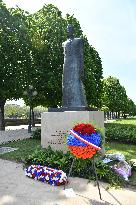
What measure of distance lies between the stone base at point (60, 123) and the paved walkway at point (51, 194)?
2.81 meters

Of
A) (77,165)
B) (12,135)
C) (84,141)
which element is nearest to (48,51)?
(12,135)

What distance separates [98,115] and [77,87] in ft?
5.33

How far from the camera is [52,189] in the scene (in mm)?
8570

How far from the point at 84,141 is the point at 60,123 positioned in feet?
13.7

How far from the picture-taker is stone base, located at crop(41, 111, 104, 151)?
1168cm

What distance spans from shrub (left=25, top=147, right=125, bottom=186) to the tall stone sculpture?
2.73m

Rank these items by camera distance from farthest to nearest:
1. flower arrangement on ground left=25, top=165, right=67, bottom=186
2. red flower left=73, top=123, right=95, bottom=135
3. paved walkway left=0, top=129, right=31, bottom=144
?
paved walkway left=0, top=129, right=31, bottom=144 → flower arrangement on ground left=25, top=165, right=67, bottom=186 → red flower left=73, top=123, right=95, bottom=135

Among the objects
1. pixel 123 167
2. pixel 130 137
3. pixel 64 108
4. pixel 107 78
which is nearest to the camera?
pixel 123 167

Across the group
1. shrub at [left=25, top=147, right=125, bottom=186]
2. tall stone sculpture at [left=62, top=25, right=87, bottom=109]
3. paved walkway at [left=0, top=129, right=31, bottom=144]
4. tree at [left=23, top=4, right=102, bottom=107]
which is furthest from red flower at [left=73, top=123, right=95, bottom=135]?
tree at [left=23, top=4, right=102, bottom=107]

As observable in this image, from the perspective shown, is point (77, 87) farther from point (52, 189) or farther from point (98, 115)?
point (52, 189)

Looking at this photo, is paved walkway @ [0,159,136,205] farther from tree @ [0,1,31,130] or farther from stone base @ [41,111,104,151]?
tree @ [0,1,31,130]

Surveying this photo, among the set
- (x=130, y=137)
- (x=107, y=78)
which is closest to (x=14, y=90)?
(x=130, y=137)

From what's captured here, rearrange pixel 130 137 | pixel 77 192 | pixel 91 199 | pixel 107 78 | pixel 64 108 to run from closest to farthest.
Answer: pixel 91 199 < pixel 77 192 < pixel 64 108 < pixel 130 137 < pixel 107 78

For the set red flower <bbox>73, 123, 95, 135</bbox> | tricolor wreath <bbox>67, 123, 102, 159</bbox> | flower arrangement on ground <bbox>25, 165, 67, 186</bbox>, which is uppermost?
red flower <bbox>73, 123, 95, 135</bbox>
